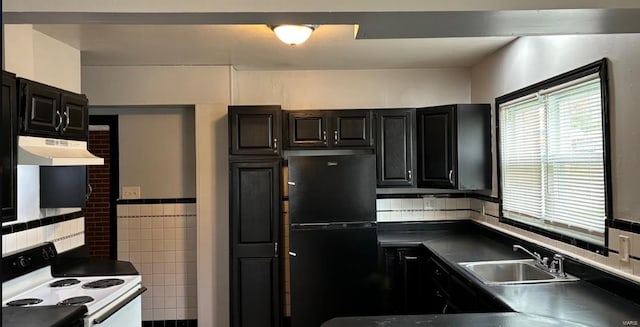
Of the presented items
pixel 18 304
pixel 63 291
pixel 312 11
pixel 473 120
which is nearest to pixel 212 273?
pixel 63 291

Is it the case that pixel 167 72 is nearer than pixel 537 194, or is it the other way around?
pixel 537 194

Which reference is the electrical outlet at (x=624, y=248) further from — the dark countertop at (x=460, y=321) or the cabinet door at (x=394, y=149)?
the cabinet door at (x=394, y=149)

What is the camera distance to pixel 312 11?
5.26 ft

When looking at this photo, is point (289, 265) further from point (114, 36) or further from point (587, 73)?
point (587, 73)

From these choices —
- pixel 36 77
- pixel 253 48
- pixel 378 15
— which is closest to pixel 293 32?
pixel 253 48

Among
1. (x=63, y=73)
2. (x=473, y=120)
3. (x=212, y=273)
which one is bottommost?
(x=212, y=273)

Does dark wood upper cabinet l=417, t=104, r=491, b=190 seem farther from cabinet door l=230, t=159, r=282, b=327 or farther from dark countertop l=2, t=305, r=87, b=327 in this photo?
dark countertop l=2, t=305, r=87, b=327

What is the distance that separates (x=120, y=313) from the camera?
262 centimetres

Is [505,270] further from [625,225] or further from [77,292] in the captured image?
[77,292]

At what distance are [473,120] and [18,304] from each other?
11.1 feet

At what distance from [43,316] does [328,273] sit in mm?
2109

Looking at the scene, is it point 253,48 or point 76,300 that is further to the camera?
point 253,48

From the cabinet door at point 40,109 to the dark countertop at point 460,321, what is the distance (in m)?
1.83

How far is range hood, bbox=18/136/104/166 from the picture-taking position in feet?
7.55
